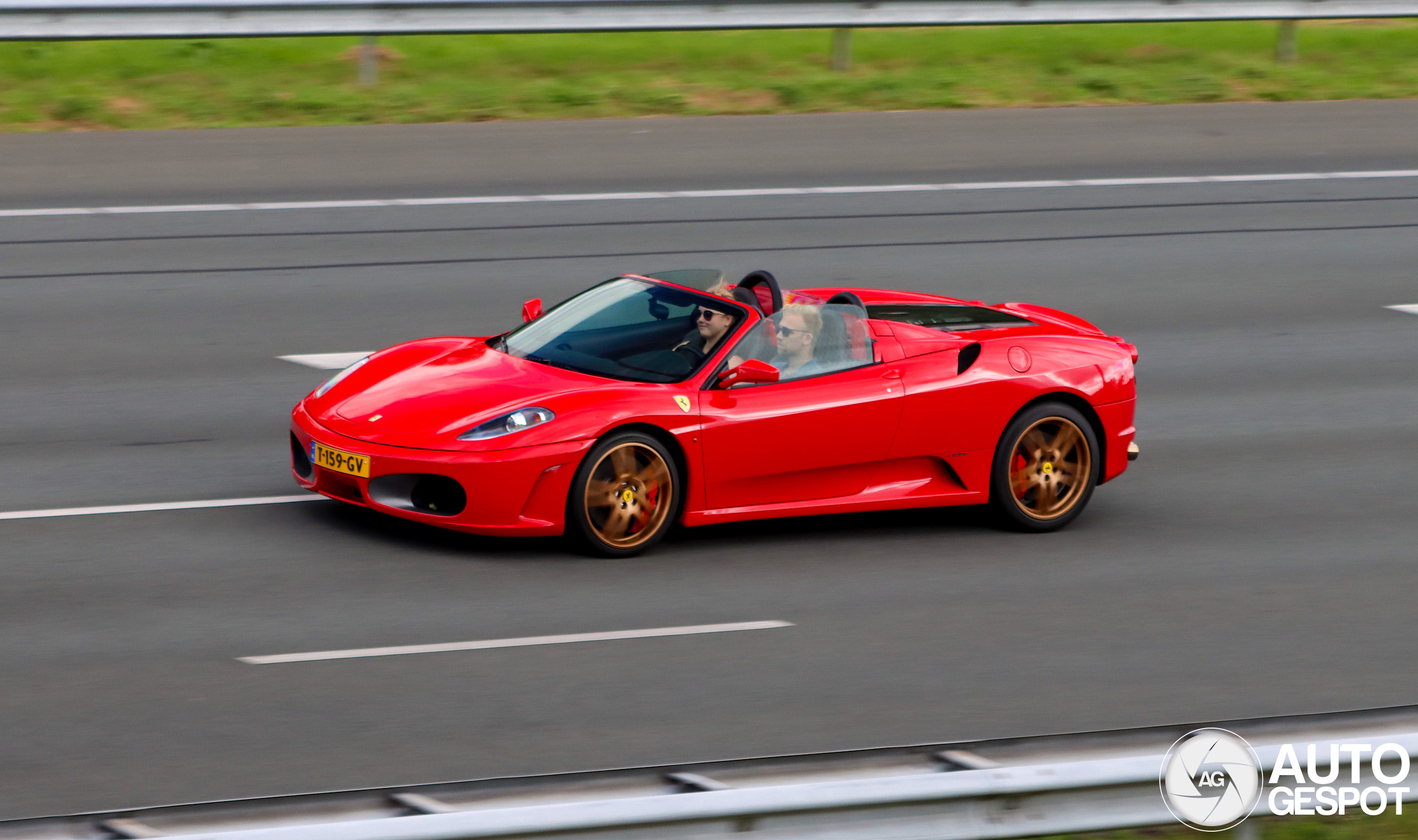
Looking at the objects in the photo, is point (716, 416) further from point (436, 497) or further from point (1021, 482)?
point (1021, 482)

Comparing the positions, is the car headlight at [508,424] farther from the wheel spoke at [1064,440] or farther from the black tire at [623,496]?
the wheel spoke at [1064,440]

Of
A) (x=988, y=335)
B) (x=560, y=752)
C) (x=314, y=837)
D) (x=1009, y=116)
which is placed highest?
(x=1009, y=116)

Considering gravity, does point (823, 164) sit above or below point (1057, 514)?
above

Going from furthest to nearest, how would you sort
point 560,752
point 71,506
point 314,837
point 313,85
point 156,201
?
point 313,85 → point 156,201 → point 71,506 → point 560,752 → point 314,837

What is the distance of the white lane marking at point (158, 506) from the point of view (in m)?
9.07

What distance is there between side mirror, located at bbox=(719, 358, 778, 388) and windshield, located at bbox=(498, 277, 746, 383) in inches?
6.9

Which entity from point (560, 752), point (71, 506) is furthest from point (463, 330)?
point (560, 752)

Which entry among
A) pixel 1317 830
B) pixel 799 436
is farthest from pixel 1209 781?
pixel 799 436

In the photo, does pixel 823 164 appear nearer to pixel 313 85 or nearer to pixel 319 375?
pixel 313 85

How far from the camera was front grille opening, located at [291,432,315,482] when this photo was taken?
29.2ft

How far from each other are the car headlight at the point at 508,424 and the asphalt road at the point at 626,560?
615 millimetres

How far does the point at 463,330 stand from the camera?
1298 cm

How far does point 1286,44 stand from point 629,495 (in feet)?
54.2

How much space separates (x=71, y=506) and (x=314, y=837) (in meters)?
5.27
